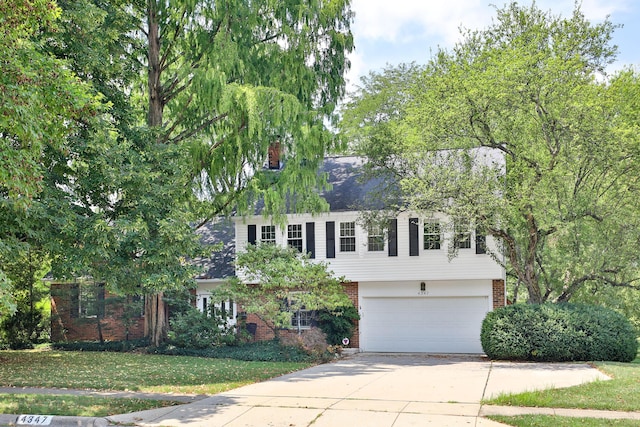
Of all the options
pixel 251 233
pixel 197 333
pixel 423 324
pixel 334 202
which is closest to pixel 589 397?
pixel 423 324

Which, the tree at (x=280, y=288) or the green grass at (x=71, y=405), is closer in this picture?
the green grass at (x=71, y=405)

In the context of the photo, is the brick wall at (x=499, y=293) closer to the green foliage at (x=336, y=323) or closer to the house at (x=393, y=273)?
the house at (x=393, y=273)

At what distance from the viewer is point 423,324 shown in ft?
76.9

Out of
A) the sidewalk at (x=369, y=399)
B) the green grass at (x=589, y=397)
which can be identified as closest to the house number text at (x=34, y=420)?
the sidewalk at (x=369, y=399)

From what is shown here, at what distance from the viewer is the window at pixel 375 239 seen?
2302 cm

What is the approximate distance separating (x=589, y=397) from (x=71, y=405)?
8533mm

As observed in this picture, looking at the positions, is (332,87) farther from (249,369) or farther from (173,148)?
(249,369)

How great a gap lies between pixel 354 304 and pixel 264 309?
528 centimetres

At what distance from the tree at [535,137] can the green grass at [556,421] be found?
370 inches

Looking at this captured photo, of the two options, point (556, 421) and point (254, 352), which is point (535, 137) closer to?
point (254, 352)

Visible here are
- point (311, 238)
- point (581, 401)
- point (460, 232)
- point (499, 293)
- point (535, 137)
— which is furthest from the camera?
point (311, 238)

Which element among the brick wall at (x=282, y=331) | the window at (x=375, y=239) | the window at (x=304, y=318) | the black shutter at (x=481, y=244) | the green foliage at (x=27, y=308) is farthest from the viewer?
the green foliage at (x=27, y=308)

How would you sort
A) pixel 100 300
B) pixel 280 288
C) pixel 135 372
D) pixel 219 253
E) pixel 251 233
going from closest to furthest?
pixel 135 372 → pixel 280 288 → pixel 251 233 → pixel 100 300 → pixel 219 253

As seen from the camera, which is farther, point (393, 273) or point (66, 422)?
point (393, 273)
